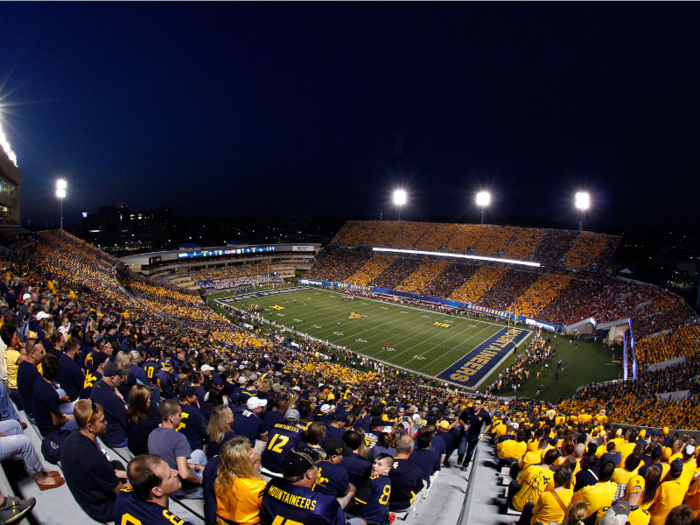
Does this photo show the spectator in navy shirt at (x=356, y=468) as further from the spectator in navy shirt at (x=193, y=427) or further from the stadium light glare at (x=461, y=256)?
the stadium light glare at (x=461, y=256)

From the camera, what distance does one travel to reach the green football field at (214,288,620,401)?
26453mm

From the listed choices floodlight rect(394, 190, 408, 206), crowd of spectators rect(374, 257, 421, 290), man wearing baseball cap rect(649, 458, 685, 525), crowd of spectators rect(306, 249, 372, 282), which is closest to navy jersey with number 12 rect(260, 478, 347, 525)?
man wearing baseball cap rect(649, 458, 685, 525)

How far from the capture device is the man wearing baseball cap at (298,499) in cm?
267

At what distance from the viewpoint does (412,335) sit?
113ft

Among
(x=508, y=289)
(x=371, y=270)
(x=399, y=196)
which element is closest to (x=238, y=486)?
(x=508, y=289)

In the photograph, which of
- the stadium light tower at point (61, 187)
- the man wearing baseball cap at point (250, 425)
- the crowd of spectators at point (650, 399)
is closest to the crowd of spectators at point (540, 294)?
the crowd of spectators at point (650, 399)

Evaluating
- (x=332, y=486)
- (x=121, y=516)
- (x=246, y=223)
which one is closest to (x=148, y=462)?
(x=121, y=516)

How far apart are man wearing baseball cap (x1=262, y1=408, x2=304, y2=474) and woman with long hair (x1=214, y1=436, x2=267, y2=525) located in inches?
51.7

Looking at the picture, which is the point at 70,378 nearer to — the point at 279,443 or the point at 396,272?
the point at 279,443

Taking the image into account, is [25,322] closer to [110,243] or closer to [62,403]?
[62,403]

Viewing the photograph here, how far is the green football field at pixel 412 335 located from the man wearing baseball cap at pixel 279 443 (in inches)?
888

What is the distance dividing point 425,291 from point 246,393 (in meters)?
42.1

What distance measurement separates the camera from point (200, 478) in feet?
14.0

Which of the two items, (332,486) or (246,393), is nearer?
(332,486)
